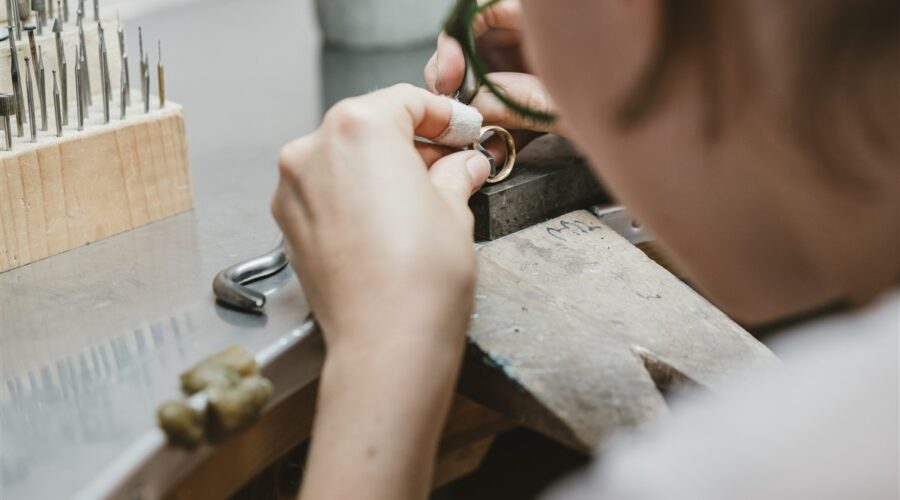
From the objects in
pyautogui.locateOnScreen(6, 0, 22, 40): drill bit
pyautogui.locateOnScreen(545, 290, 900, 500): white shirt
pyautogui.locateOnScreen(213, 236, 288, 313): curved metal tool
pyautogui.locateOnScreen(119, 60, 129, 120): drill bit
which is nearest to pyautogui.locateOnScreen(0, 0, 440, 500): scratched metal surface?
pyautogui.locateOnScreen(213, 236, 288, 313): curved metal tool

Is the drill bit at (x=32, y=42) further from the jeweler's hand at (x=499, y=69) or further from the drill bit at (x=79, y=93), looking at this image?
the jeweler's hand at (x=499, y=69)

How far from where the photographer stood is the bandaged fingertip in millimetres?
915

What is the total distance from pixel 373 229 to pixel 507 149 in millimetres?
296

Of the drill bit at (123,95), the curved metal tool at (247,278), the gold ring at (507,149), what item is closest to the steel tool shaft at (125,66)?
the drill bit at (123,95)

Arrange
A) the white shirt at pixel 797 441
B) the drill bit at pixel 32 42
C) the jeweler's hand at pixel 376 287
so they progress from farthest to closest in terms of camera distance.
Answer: the drill bit at pixel 32 42
the jeweler's hand at pixel 376 287
the white shirt at pixel 797 441

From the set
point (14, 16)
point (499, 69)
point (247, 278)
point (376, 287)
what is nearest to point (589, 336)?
point (376, 287)

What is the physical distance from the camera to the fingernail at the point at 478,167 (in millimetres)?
910

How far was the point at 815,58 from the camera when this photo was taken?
474mm

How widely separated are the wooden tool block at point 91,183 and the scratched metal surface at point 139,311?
2 cm

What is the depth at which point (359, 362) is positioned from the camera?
2.27ft

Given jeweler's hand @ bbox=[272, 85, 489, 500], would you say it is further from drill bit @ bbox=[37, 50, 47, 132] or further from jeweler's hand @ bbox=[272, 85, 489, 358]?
drill bit @ bbox=[37, 50, 47, 132]

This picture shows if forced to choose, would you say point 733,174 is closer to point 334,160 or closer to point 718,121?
point 718,121

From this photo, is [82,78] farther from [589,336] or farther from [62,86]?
[589,336]

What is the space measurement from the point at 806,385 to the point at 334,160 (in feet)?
1.49
